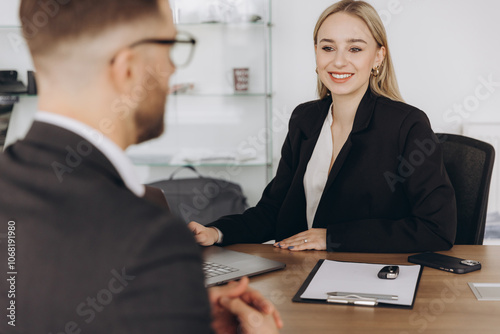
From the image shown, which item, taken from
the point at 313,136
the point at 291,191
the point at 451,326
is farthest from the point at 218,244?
the point at 451,326

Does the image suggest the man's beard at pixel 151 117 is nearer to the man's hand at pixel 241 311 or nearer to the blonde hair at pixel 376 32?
the man's hand at pixel 241 311

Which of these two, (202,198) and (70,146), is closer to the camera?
(70,146)

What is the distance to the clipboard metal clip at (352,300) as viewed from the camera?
1072 mm

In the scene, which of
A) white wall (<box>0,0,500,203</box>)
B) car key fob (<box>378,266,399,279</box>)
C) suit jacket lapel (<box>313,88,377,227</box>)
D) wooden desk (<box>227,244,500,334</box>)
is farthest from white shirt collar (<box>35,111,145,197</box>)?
white wall (<box>0,0,500,203</box>)

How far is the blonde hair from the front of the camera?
187 centimetres

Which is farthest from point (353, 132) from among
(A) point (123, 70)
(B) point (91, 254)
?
(B) point (91, 254)

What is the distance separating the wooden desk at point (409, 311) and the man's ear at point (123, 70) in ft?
1.79

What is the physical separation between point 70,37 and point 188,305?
1.18 feet

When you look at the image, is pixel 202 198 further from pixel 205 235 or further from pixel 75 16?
pixel 75 16

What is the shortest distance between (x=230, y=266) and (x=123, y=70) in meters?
0.76

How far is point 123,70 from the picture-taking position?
67 centimetres

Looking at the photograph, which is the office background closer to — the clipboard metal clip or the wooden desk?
the wooden desk

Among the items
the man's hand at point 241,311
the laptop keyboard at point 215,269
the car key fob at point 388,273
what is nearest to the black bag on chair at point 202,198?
the laptop keyboard at point 215,269

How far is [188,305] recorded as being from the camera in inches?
22.8
